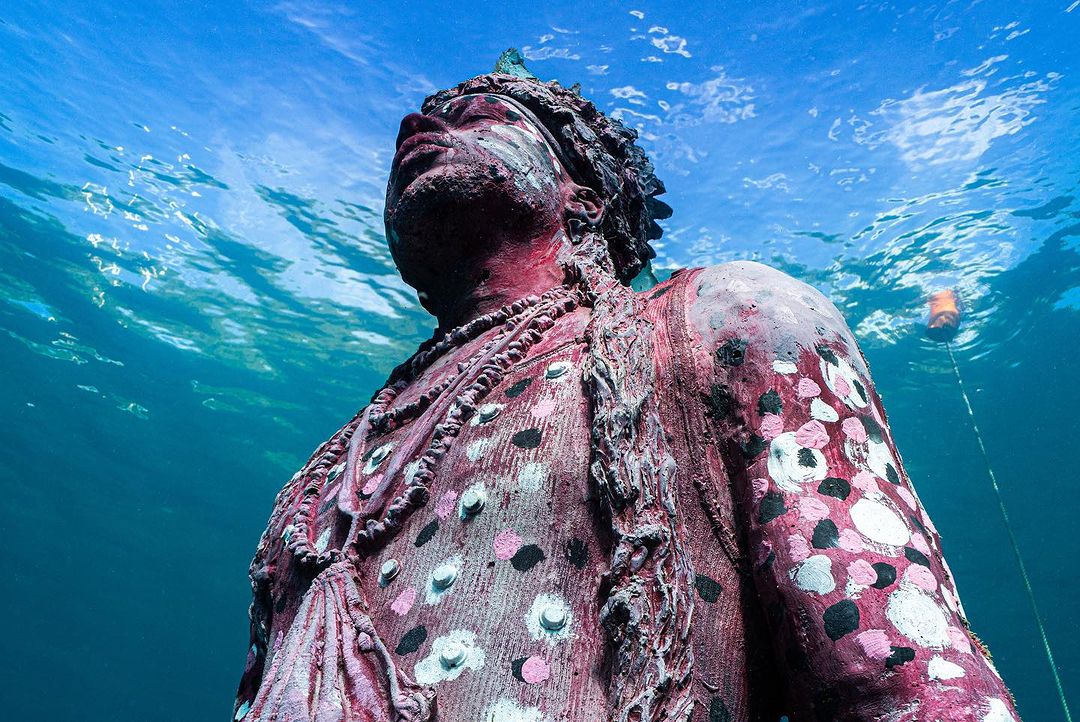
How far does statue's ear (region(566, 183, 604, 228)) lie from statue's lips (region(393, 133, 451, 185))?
0.48 meters

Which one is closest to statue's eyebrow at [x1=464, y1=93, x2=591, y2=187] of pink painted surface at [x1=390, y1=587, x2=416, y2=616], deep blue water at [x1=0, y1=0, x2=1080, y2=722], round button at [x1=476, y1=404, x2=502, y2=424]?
round button at [x1=476, y1=404, x2=502, y2=424]

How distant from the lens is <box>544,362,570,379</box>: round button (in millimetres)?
1558

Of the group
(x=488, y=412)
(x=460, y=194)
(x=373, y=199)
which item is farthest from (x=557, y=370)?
(x=373, y=199)

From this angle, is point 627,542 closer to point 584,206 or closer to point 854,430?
point 854,430

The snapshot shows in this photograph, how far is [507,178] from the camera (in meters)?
2.02

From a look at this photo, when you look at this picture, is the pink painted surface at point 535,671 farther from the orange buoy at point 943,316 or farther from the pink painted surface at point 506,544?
the orange buoy at point 943,316

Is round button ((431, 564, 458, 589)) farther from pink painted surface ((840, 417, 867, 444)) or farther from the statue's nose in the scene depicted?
the statue's nose

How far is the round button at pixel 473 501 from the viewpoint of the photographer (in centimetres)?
136

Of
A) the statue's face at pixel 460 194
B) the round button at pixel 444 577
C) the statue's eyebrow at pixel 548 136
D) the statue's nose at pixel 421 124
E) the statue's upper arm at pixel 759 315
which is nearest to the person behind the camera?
the round button at pixel 444 577

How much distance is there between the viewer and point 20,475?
28469 mm

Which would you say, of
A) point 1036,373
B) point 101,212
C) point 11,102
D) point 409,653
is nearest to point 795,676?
point 409,653

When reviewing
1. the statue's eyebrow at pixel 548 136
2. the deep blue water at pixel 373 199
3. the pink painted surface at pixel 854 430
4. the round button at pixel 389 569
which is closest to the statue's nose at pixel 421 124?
the statue's eyebrow at pixel 548 136

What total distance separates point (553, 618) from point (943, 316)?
18671 millimetres

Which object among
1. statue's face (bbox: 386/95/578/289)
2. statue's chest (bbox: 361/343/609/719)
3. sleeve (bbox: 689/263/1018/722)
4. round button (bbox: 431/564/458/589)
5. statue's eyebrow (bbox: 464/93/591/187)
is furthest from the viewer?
statue's eyebrow (bbox: 464/93/591/187)
